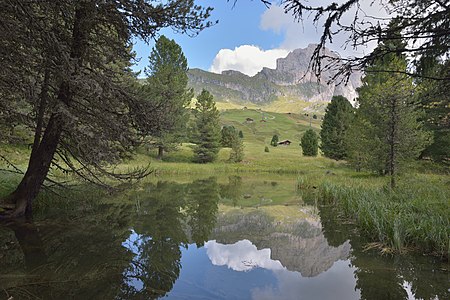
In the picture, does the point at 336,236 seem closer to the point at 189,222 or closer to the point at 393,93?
the point at 189,222

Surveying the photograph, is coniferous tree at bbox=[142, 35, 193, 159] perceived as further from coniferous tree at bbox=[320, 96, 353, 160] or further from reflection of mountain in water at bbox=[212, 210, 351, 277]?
reflection of mountain in water at bbox=[212, 210, 351, 277]

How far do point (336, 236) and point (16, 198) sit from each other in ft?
27.7

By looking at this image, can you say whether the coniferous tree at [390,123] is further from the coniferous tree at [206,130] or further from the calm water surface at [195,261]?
the coniferous tree at [206,130]

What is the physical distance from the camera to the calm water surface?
15.0 ft

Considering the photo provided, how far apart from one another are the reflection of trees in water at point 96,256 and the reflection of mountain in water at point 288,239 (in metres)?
0.74

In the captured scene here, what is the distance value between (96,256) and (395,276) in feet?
17.1

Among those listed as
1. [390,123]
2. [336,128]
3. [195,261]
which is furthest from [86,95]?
[336,128]

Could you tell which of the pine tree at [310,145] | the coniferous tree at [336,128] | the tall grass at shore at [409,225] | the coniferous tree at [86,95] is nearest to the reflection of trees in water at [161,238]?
the coniferous tree at [86,95]

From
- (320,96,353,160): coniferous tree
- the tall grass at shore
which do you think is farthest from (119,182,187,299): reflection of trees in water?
(320,96,353,160): coniferous tree

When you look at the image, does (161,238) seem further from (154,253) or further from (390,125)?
(390,125)

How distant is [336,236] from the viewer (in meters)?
8.40

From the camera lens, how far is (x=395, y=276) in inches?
207

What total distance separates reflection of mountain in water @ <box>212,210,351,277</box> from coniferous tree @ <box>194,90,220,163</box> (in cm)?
2973

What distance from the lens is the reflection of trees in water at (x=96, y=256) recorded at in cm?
431
